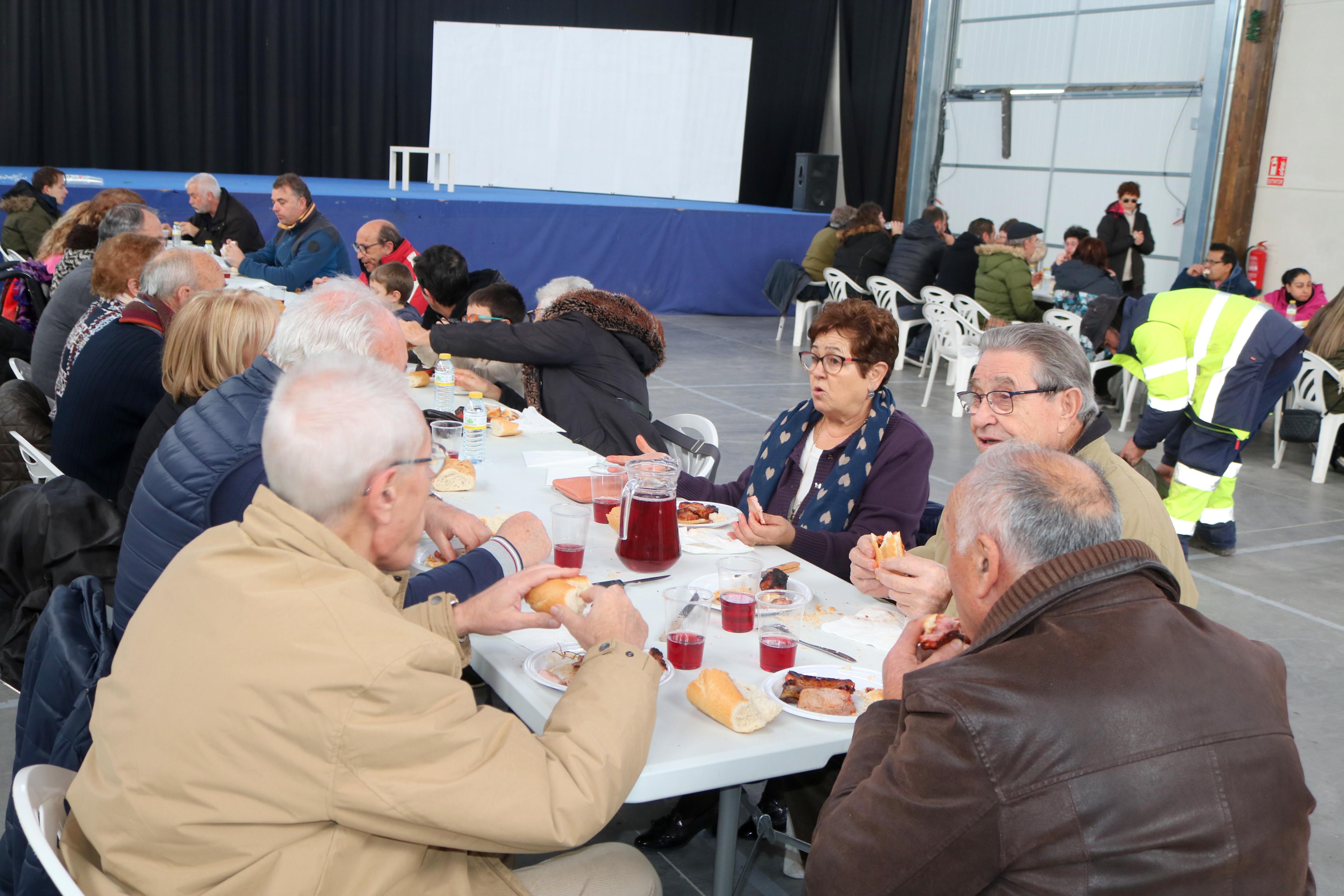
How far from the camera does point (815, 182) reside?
40.8 feet

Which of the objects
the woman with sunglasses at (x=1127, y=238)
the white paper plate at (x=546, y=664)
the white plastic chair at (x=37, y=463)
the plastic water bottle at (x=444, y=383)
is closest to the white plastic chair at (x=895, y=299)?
the woman with sunglasses at (x=1127, y=238)

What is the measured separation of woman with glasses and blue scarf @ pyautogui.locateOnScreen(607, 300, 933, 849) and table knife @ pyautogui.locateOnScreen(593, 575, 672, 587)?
38 cm

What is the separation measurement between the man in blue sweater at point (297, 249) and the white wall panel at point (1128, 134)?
7.32 meters

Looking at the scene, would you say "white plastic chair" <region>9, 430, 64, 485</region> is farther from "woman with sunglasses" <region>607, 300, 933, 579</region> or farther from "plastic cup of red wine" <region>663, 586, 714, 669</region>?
"plastic cup of red wine" <region>663, 586, 714, 669</region>

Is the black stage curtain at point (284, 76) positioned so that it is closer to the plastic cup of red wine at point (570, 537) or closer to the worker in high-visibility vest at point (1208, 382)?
the worker in high-visibility vest at point (1208, 382)

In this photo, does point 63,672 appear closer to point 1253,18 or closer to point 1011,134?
point 1253,18

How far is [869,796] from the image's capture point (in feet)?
4.03

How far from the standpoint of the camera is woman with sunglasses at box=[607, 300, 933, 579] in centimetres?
266

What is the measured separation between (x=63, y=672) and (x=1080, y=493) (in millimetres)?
1394

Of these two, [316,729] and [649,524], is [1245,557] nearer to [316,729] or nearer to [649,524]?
[649,524]

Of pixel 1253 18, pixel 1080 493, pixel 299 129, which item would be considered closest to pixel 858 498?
pixel 1080 493

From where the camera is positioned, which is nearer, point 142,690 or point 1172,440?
point 142,690

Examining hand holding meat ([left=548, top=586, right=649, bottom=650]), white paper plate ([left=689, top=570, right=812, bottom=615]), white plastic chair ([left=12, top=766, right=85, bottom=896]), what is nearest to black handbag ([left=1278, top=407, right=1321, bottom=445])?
white paper plate ([left=689, top=570, right=812, bottom=615])

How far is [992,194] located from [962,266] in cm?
397
